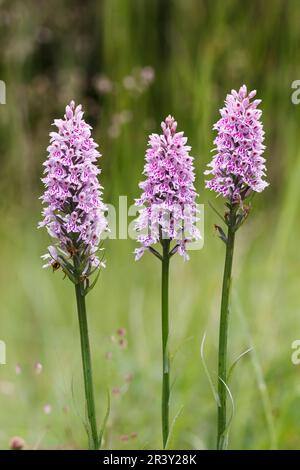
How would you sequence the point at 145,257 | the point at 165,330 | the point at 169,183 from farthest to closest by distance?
1. the point at 145,257
2. the point at 165,330
3. the point at 169,183

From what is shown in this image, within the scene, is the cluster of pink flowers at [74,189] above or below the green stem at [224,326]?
above

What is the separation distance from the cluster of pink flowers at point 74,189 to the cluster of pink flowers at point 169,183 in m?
0.12

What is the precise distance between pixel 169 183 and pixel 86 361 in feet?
1.75

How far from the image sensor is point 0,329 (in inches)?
194

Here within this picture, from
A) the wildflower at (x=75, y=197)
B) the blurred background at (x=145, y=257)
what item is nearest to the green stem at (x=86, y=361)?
the wildflower at (x=75, y=197)

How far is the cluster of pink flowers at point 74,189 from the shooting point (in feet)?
6.03

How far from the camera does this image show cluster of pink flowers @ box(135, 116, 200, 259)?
6.01 ft

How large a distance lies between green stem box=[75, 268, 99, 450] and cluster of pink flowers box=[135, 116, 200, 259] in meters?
0.26

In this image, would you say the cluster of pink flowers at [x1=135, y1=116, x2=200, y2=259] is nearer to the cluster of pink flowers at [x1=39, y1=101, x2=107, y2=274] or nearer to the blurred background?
the cluster of pink flowers at [x1=39, y1=101, x2=107, y2=274]

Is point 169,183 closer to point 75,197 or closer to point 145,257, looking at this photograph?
point 75,197

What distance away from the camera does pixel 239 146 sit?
1.85m

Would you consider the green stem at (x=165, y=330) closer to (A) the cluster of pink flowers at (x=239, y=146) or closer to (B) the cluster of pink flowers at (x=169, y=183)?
(B) the cluster of pink flowers at (x=169, y=183)

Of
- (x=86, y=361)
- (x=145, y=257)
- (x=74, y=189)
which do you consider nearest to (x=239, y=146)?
(x=74, y=189)

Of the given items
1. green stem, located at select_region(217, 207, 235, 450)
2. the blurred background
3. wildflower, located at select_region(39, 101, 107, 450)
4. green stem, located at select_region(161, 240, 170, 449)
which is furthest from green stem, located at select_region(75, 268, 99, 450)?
the blurred background
